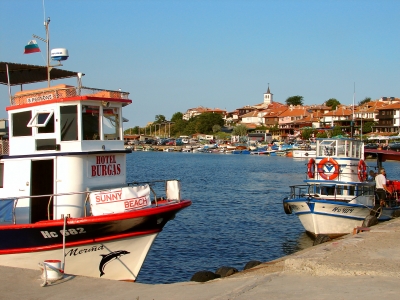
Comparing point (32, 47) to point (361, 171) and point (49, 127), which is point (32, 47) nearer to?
point (49, 127)

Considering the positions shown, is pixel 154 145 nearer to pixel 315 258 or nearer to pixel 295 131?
pixel 295 131

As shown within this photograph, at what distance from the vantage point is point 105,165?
14227 mm

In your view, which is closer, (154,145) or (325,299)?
(325,299)

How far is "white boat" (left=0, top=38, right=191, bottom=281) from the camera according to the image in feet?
42.2

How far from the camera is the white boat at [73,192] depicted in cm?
1288

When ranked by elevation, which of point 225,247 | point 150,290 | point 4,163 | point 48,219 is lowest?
point 225,247

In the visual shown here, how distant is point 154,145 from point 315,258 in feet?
517

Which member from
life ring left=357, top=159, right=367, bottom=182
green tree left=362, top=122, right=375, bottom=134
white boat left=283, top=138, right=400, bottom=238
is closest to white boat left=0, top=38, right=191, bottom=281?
white boat left=283, top=138, right=400, bottom=238

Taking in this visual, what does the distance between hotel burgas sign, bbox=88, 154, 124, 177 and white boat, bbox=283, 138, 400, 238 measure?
10846 millimetres

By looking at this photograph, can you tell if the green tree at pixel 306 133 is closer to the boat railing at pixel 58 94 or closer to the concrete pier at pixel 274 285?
the boat railing at pixel 58 94

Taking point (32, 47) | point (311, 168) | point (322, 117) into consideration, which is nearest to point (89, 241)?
point (32, 47)

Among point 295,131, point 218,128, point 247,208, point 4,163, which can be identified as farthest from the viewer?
point 218,128

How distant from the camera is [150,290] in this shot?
33.3 ft

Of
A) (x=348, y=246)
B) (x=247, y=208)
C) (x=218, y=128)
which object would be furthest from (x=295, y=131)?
Result: (x=348, y=246)
